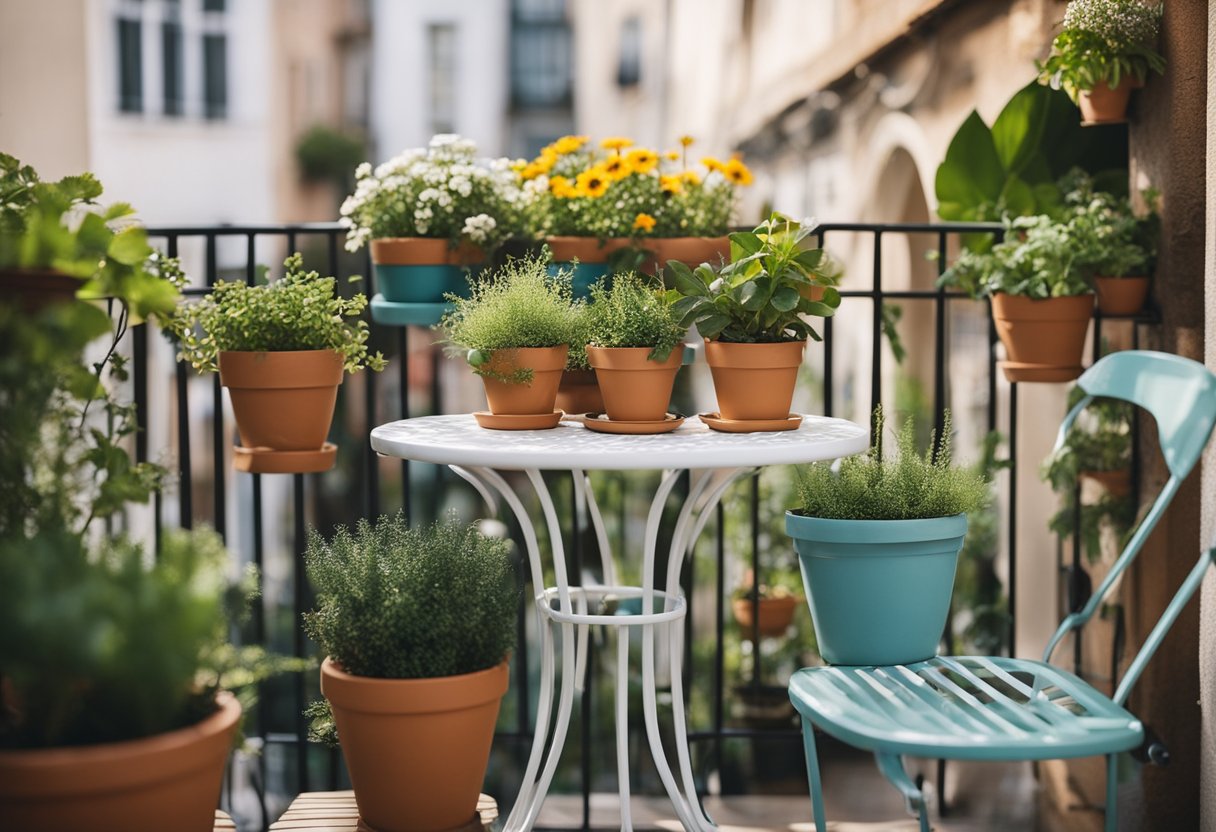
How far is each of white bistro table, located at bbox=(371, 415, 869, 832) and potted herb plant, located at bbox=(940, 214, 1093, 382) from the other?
797mm

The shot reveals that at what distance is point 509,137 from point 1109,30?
16741mm

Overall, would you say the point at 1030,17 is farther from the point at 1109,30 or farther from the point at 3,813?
the point at 3,813

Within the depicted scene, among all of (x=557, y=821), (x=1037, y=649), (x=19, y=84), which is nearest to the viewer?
(x=557, y=821)

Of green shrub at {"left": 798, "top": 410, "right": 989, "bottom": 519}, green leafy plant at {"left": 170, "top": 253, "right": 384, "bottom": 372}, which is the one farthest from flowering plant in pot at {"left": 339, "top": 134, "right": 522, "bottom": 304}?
green shrub at {"left": 798, "top": 410, "right": 989, "bottom": 519}

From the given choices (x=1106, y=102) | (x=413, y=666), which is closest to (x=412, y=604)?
(x=413, y=666)

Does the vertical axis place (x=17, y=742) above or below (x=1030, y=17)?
below

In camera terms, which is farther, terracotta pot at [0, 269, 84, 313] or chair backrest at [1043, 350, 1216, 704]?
chair backrest at [1043, 350, 1216, 704]

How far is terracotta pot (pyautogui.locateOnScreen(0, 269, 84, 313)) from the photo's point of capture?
6.17 ft

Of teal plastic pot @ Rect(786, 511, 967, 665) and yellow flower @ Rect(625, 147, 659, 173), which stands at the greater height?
yellow flower @ Rect(625, 147, 659, 173)

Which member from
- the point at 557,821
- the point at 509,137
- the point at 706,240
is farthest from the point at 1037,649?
the point at 509,137

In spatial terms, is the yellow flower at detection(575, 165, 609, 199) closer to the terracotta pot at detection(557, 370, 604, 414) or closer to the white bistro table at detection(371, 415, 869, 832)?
the terracotta pot at detection(557, 370, 604, 414)

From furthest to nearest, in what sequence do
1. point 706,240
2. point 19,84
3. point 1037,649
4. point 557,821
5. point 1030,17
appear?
point 19,84
point 1037,649
point 1030,17
point 557,821
point 706,240

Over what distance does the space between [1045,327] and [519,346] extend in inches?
54.7

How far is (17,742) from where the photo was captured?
5.57 ft
